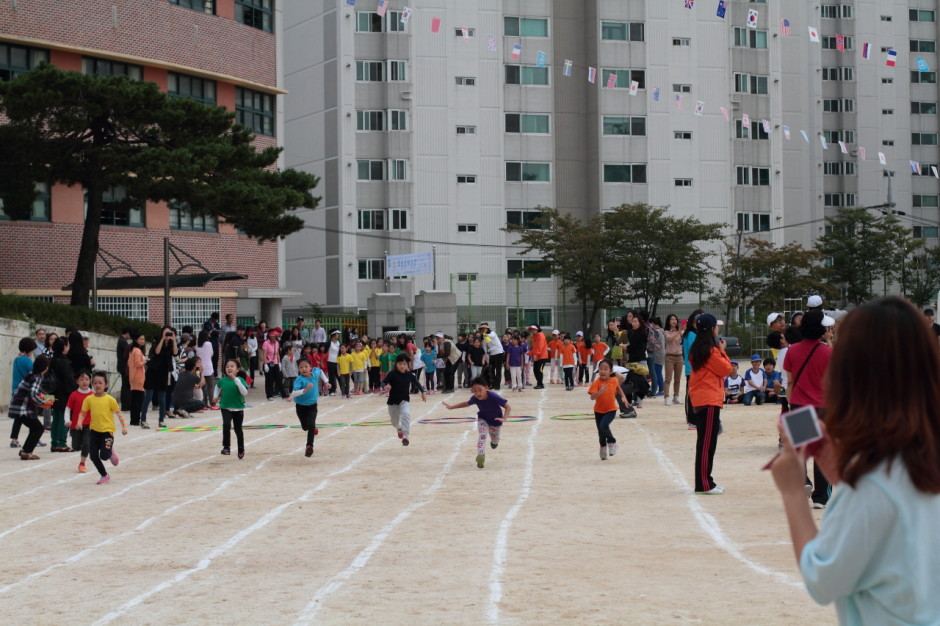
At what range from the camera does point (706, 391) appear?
40.8ft

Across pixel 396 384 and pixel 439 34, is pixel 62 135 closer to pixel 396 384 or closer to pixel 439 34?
pixel 396 384

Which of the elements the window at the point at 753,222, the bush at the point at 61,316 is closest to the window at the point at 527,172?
the window at the point at 753,222

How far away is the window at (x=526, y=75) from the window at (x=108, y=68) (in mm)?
29061

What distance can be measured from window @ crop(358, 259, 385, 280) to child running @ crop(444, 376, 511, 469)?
4810cm

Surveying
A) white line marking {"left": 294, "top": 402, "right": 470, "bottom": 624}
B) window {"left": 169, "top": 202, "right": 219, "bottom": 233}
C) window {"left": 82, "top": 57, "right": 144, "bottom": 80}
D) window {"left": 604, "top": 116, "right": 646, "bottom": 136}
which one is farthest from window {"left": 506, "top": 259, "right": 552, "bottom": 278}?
white line marking {"left": 294, "top": 402, "right": 470, "bottom": 624}

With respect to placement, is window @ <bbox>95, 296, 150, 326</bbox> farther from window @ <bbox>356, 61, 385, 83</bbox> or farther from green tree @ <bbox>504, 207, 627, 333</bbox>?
window @ <bbox>356, 61, 385, 83</bbox>

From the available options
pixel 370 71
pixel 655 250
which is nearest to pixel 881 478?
pixel 655 250

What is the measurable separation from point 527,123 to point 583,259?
12.6 meters

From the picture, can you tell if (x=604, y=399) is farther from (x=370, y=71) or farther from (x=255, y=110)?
(x=370, y=71)

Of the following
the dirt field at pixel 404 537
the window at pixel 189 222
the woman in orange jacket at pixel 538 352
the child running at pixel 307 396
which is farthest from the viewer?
the window at pixel 189 222

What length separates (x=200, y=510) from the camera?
42.3 ft

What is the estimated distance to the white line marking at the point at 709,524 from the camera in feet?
27.6

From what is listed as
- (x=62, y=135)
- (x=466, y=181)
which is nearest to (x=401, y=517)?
(x=62, y=135)

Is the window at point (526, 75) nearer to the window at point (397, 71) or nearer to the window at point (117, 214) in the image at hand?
the window at point (397, 71)
